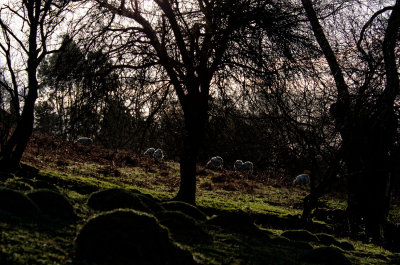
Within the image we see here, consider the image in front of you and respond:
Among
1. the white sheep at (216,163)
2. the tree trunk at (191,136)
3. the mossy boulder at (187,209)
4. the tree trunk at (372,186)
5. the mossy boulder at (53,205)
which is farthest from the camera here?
the white sheep at (216,163)

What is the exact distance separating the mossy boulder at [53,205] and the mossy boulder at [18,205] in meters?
0.20

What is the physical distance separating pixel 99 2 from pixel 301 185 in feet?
58.0

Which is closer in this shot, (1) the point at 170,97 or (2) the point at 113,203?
(2) the point at 113,203

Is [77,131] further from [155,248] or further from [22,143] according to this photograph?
[155,248]

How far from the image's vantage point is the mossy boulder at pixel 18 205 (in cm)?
443

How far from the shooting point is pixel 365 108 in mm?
7543

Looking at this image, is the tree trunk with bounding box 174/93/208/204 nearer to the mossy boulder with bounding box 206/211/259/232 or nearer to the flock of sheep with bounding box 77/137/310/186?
the mossy boulder with bounding box 206/211/259/232

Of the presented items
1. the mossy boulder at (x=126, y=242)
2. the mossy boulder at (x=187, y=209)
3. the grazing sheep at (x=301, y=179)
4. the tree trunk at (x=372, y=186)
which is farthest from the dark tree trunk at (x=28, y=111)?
the grazing sheep at (x=301, y=179)

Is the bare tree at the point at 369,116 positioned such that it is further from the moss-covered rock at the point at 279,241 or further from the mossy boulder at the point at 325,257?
the mossy boulder at the point at 325,257

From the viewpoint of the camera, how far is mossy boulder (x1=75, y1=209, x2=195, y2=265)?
3.52 m

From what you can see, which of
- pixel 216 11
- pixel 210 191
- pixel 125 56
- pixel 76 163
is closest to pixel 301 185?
pixel 210 191

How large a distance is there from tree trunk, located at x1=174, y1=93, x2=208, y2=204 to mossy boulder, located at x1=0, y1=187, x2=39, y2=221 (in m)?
6.18

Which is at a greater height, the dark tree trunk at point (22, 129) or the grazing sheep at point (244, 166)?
the grazing sheep at point (244, 166)

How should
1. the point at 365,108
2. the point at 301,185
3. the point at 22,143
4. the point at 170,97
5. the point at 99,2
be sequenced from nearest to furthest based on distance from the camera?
the point at 365,108, the point at 99,2, the point at 22,143, the point at 170,97, the point at 301,185
